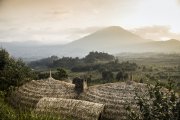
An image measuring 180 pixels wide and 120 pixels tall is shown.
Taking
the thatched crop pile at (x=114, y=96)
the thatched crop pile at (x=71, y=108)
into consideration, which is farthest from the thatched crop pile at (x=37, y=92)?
the thatched crop pile at (x=71, y=108)

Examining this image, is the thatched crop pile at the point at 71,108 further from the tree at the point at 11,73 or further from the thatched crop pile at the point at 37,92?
the tree at the point at 11,73

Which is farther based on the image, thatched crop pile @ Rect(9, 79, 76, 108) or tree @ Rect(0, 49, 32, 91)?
tree @ Rect(0, 49, 32, 91)

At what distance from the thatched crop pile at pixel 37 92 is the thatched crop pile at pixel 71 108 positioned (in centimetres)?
187

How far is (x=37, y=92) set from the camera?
27.0 m

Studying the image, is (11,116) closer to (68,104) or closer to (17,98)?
(68,104)

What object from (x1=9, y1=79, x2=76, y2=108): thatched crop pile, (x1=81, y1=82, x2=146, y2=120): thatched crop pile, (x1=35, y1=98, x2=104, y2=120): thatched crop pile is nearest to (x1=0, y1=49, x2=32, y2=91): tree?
(x1=9, y1=79, x2=76, y2=108): thatched crop pile

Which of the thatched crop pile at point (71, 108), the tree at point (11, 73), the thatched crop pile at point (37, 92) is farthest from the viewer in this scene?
the tree at point (11, 73)

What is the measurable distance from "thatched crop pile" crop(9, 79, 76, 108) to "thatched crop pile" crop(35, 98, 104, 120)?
1.87m

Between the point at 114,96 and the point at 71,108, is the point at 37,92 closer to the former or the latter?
the point at 71,108

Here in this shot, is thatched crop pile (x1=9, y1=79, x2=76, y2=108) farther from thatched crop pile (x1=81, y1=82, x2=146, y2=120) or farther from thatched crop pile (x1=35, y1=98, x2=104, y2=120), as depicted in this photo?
thatched crop pile (x1=35, y1=98, x2=104, y2=120)

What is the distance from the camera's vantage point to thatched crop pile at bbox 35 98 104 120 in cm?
2205

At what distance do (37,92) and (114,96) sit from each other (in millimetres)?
6302

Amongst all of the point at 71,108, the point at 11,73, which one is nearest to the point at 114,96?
the point at 71,108

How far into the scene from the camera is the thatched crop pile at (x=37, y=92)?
86.1 feet
